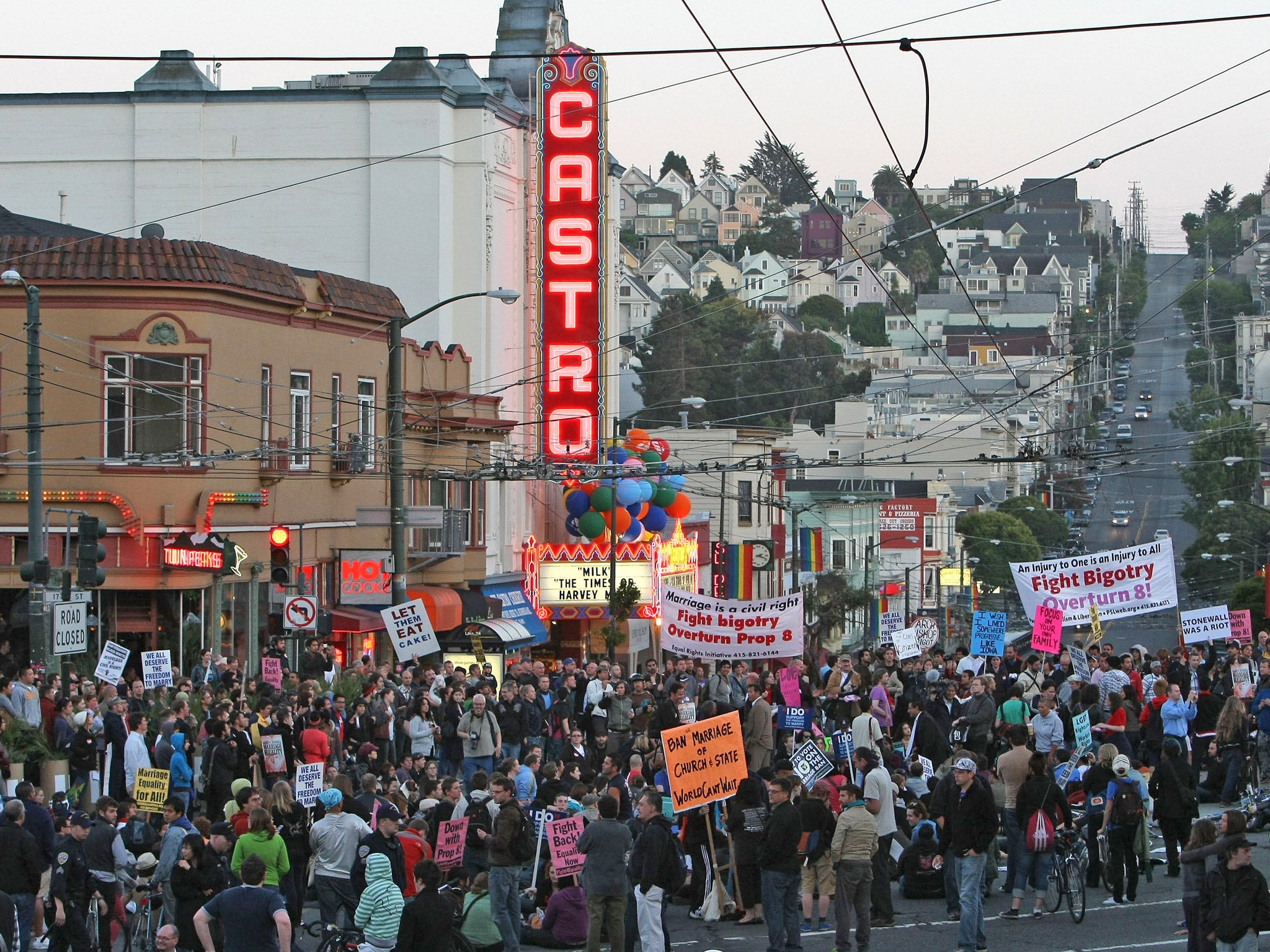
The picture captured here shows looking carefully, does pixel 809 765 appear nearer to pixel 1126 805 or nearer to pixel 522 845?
pixel 1126 805

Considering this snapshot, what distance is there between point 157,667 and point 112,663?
0.86m

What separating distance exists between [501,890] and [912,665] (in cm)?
1515

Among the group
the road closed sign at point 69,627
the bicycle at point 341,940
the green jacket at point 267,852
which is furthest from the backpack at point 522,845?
the road closed sign at point 69,627

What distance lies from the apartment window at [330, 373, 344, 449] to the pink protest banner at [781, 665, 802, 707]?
38.6ft

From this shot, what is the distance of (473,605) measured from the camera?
42.6m

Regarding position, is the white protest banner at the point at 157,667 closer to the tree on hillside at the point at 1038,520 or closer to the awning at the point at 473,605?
the awning at the point at 473,605

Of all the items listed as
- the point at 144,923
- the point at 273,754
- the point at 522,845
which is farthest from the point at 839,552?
the point at 522,845

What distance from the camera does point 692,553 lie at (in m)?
56.6

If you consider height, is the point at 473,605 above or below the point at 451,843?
above

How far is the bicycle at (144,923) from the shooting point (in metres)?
15.4

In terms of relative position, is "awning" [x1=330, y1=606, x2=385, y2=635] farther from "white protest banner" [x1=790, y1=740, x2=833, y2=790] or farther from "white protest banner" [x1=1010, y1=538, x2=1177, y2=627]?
"white protest banner" [x1=790, y1=740, x2=833, y2=790]

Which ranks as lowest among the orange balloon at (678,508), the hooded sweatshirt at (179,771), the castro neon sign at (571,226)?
the hooded sweatshirt at (179,771)

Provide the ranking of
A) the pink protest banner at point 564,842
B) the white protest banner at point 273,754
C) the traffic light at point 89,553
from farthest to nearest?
the traffic light at point 89,553
the white protest banner at point 273,754
the pink protest banner at point 564,842

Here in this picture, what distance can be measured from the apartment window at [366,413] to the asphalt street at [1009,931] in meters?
19.3
